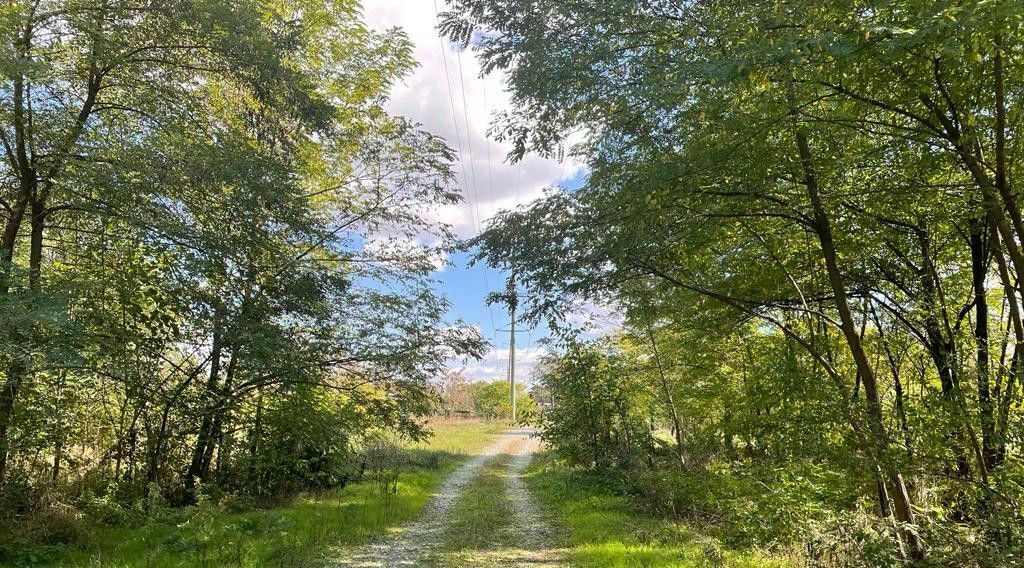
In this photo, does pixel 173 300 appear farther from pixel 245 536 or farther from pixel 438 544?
pixel 438 544

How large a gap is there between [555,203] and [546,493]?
7.91 metres

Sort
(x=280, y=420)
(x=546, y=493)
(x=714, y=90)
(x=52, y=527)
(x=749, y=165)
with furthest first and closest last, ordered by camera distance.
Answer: (x=546, y=493) < (x=280, y=420) < (x=52, y=527) < (x=749, y=165) < (x=714, y=90)

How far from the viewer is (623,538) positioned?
23.4 feet

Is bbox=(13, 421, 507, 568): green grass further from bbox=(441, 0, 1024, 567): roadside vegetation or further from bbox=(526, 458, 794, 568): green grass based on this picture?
bbox=(441, 0, 1024, 567): roadside vegetation

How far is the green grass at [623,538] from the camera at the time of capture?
5.93m

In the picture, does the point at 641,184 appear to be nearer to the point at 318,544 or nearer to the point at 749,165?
the point at 749,165

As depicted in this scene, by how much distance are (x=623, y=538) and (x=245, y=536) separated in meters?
5.41

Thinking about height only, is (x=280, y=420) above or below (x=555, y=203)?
below

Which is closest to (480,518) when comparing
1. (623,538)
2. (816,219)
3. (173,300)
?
(623,538)

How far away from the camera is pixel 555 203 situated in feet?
20.8

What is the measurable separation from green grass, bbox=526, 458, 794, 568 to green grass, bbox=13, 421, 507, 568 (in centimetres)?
315

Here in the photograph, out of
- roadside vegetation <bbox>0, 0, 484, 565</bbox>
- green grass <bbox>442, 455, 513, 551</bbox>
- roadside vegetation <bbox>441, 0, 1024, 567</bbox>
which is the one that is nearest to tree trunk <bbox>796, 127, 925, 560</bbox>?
roadside vegetation <bbox>441, 0, 1024, 567</bbox>

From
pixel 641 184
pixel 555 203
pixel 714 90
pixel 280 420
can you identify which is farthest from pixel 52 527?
pixel 714 90

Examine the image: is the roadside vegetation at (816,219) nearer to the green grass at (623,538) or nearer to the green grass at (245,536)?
the green grass at (623,538)
